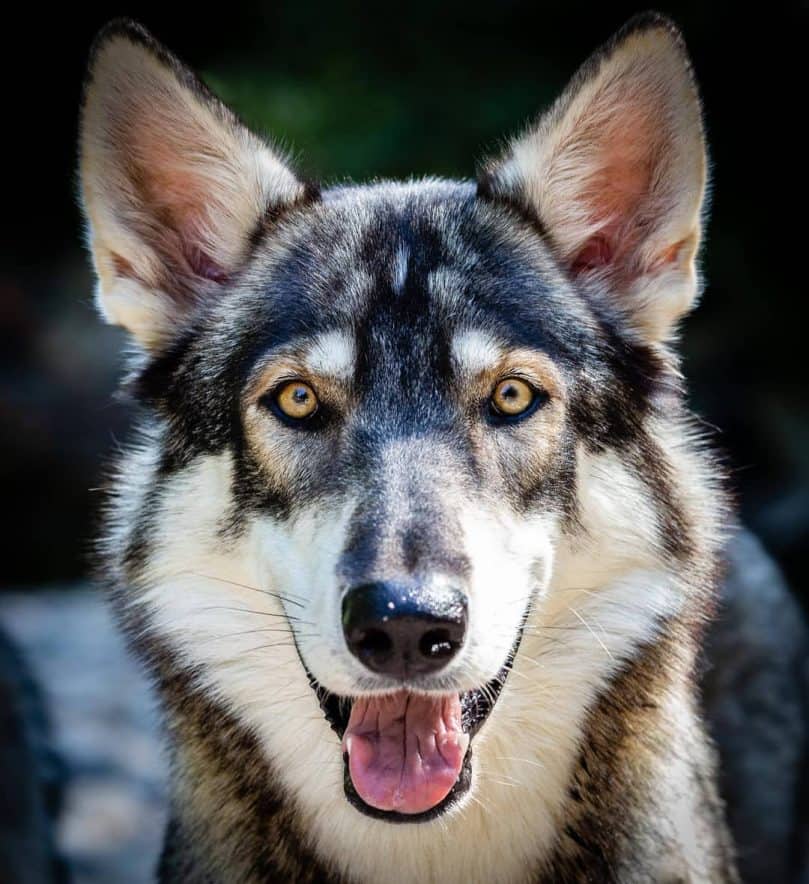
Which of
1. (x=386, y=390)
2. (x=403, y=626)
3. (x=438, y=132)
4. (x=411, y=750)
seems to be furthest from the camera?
(x=438, y=132)

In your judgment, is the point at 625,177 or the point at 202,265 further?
the point at 202,265

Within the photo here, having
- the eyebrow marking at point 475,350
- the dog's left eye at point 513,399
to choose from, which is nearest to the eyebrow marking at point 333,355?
the eyebrow marking at point 475,350

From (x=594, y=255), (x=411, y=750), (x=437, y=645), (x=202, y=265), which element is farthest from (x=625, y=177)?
(x=411, y=750)

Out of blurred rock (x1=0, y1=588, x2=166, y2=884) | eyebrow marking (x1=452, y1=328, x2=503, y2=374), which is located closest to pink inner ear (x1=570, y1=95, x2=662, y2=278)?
eyebrow marking (x1=452, y1=328, x2=503, y2=374)

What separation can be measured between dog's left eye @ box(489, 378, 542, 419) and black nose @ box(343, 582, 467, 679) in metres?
0.59

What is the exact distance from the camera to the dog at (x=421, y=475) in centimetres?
283

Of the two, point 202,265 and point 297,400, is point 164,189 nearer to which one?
point 202,265

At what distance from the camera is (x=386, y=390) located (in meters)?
2.95

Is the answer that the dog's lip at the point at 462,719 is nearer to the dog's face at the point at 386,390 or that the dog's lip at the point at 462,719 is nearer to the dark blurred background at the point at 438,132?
the dog's face at the point at 386,390

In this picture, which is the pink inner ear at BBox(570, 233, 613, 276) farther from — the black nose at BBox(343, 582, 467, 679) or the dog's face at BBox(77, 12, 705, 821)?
the black nose at BBox(343, 582, 467, 679)

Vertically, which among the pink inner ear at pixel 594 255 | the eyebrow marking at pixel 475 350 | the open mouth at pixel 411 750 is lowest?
the open mouth at pixel 411 750

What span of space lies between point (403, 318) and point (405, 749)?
1.04 metres

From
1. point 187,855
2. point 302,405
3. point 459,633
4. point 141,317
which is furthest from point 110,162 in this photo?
point 187,855

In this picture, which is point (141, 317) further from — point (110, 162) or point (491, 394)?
point (491, 394)
